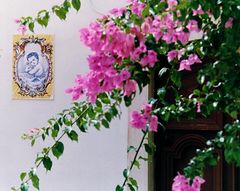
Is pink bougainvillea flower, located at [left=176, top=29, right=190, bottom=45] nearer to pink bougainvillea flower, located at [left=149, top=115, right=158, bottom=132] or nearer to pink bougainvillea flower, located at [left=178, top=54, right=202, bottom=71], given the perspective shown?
pink bougainvillea flower, located at [left=178, top=54, right=202, bottom=71]

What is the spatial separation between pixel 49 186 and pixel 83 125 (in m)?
1.03

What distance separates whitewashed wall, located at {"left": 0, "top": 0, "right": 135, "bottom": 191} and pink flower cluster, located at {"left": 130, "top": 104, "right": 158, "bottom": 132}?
0.97 metres

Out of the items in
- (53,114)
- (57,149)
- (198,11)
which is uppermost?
(198,11)

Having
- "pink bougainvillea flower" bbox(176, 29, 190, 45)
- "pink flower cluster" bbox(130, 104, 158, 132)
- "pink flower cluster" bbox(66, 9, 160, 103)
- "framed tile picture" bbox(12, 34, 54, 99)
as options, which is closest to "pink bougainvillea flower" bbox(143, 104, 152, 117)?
"pink flower cluster" bbox(130, 104, 158, 132)

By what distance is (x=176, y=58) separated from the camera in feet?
4.33

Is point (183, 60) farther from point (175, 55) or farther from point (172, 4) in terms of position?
point (172, 4)

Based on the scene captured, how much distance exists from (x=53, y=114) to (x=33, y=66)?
0.31 meters

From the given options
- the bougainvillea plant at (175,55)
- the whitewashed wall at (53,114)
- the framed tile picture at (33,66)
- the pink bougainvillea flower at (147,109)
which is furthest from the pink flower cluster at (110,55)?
the framed tile picture at (33,66)

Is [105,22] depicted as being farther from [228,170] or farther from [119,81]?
[228,170]

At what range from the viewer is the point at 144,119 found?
1.27 meters

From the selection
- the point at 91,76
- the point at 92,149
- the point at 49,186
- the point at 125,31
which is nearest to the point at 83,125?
the point at 91,76

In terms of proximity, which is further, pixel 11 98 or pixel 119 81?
pixel 11 98

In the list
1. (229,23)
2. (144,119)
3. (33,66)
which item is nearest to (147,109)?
(144,119)

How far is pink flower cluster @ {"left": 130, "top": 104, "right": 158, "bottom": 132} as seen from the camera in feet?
4.14
